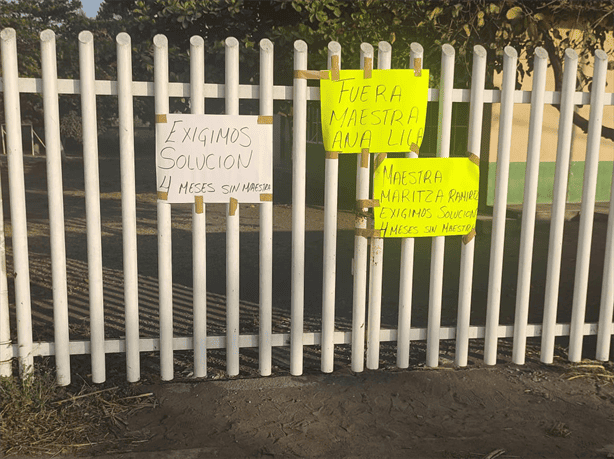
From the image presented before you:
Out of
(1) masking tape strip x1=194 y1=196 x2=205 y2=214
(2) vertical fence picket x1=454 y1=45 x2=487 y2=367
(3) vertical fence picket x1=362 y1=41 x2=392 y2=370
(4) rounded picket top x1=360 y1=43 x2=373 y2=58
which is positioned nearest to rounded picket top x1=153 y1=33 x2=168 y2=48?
(1) masking tape strip x1=194 y1=196 x2=205 y2=214

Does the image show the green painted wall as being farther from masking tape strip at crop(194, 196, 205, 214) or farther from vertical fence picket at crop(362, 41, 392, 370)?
masking tape strip at crop(194, 196, 205, 214)

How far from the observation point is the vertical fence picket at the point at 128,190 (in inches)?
138

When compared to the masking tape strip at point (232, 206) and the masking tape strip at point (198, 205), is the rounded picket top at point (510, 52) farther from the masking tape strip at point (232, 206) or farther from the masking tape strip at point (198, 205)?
the masking tape strip at point (198, 205)

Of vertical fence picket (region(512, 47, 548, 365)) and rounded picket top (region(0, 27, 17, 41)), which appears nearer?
rounded picket top (region(0, 27, 17, 41))

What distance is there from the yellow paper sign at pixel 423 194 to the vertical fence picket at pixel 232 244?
87 centimetres

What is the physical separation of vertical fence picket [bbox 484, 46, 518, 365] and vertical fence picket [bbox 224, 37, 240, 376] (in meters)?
1.55

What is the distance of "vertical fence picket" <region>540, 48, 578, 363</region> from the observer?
3.93 meters

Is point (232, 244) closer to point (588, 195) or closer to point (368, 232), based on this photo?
point (368, 232)

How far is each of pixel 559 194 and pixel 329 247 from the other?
1.50m

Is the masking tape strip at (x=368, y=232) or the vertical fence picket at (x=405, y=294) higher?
the masking tape strip at (x=368, y=232)

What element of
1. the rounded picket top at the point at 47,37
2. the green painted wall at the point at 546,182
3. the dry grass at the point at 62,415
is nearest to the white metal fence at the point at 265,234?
the rounded picket top at the point at 47,37

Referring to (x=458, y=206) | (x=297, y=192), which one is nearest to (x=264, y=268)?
(x=297, y=192)

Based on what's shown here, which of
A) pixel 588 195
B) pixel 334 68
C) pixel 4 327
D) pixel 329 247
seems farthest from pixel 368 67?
pixel 4 327

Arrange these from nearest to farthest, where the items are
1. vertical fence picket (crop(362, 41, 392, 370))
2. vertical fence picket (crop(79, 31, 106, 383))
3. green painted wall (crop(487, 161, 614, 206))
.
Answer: vertical fence picket (crop(79, 31, 106, 383)) → vertical fence picket (crop(362, 41, 392, 370)) → green painted wall (crop(487, 161, 614, 206))
